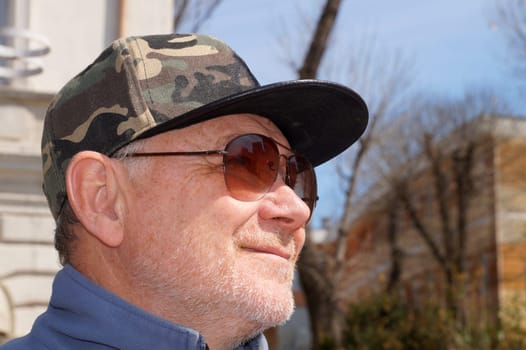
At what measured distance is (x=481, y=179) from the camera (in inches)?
1092

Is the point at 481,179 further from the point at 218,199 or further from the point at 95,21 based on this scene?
the point at 218,199

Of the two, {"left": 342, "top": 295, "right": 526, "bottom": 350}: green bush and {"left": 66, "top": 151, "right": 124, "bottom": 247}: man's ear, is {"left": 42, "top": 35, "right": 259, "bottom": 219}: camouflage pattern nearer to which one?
{"left": 66, "top": 151, "right": 124, "bottom": 247}: man's ear

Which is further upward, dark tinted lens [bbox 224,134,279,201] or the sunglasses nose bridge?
dark tinted lens [bbox 224,134,279,201]

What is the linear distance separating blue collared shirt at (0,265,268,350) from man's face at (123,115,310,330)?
3.7 inches

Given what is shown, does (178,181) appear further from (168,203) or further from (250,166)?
(250,166)

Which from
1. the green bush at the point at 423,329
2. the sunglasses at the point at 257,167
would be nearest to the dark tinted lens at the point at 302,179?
the sunglasses at the point at 257,167

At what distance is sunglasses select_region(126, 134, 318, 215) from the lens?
2.11 metres

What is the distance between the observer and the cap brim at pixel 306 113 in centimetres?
203

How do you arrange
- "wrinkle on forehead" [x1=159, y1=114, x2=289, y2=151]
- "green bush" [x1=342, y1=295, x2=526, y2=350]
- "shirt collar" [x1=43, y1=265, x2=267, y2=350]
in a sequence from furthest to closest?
"green bush" [x1=342, y1=295, x2=526, y2=350], "wrinkle on forehead" [x1=159, y1=114, x2=289, y2=151], "shirt collar" [x1=43, y1=265, x2=267, y2=350]

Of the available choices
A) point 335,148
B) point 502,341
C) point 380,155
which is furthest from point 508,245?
point 335,148

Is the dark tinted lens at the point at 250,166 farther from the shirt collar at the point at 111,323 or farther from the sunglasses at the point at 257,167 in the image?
the shirt collar at the point at 111,323

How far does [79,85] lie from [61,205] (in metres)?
0.27

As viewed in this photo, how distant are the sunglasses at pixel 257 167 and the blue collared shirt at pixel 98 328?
0.30m

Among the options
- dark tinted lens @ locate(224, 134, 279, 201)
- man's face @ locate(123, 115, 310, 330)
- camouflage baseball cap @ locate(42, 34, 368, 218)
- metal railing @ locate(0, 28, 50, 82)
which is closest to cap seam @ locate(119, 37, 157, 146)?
camouflage baseball cap @ locate(42, 34, 368, 218)
